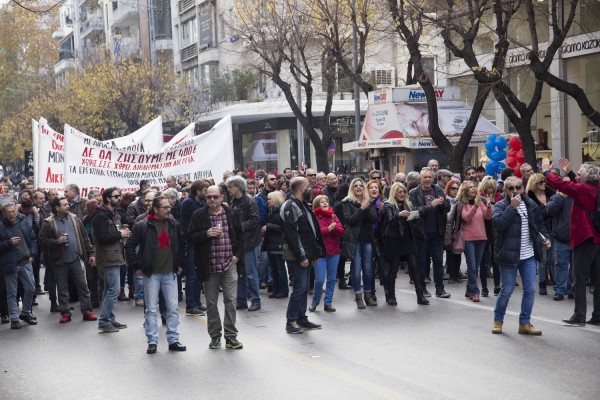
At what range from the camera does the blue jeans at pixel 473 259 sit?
42.8ft

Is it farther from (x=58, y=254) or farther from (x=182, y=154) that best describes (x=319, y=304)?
(x=182, y=154)

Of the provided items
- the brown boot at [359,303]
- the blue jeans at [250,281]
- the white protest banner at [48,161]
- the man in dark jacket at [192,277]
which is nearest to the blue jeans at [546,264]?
the brown boot at [359,303]

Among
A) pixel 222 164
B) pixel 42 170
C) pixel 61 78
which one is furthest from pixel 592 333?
pixel 61 78

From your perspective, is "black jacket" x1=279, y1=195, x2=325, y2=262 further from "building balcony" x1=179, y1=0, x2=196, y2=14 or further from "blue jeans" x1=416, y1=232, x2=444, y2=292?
"building balcony" x1=179, y1=0, x2=196, y2=14

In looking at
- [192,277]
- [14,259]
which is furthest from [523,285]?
[14,259]

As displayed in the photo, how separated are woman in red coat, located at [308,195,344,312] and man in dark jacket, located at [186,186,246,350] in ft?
6.59

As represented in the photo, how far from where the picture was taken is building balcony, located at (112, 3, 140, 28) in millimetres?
59156

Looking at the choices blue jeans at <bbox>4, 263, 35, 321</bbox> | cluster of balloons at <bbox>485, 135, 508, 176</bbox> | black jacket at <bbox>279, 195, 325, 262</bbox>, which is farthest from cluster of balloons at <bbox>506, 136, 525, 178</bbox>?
blue jeans at <bbox>4, 263, 35, 321</bbox>

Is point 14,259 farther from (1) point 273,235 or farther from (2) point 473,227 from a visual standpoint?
(2) point 473,227

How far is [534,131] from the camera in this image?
2762cm

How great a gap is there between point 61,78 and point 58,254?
66.5 m

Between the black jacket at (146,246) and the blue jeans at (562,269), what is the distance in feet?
17.6

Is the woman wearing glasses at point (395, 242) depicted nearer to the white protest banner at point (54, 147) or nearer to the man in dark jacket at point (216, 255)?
the man in dark jacket at point (216, 255)

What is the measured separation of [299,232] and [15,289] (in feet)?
13.6
